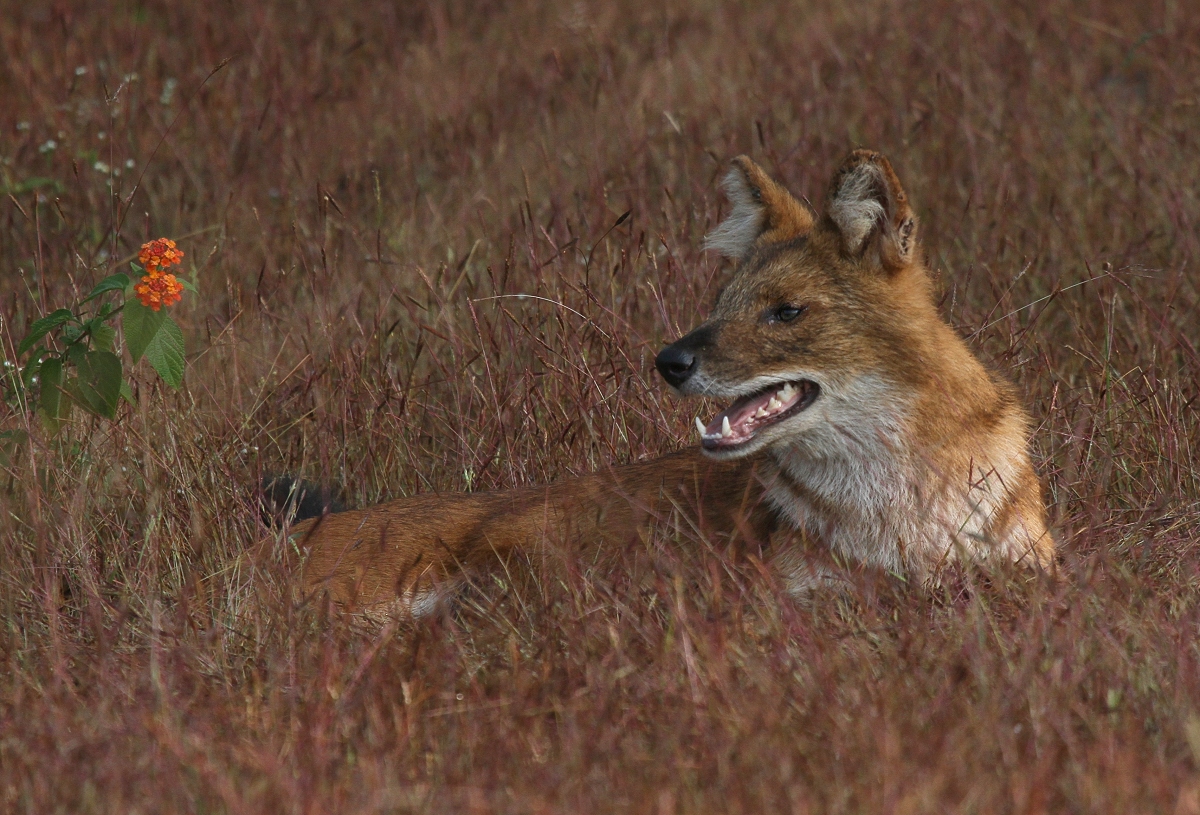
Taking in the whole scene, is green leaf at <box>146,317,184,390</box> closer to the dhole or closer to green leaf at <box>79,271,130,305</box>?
green leaf at <box>79,271,130,305</box>

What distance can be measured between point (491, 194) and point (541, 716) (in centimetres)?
477

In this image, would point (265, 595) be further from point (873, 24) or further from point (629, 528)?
point (873, 24)

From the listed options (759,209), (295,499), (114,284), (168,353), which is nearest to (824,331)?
(759,209)

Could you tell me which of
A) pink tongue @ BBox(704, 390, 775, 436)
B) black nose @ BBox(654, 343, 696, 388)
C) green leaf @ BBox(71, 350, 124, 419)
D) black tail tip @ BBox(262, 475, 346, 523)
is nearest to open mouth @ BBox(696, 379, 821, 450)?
pink tongue @ BBox(704, 390, 775, 436)

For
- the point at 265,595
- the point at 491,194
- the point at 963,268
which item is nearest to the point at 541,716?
the point at 265,595

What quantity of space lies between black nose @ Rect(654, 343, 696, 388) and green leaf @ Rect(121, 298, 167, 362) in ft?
4.94

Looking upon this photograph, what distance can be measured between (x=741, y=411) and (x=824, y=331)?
35 centimetres

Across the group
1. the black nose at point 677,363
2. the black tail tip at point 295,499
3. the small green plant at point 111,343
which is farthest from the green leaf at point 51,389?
the black nose at point 677,363

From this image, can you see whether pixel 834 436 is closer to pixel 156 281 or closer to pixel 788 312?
pixel 788 312

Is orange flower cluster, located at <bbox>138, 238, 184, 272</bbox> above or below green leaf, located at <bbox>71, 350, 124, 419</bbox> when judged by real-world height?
above

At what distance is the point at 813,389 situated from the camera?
14.5ft

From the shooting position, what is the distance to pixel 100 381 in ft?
14.3

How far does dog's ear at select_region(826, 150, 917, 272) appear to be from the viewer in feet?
14.4

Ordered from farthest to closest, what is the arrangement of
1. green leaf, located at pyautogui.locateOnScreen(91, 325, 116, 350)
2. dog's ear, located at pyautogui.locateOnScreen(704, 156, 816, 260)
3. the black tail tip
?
dog's ear, located at pyautogui.locateOnScreen(704, 156, 816, 260), the black tail tip, green leaf, located at pyautogui.locateOnScreen(91, 325, 116, 350)
